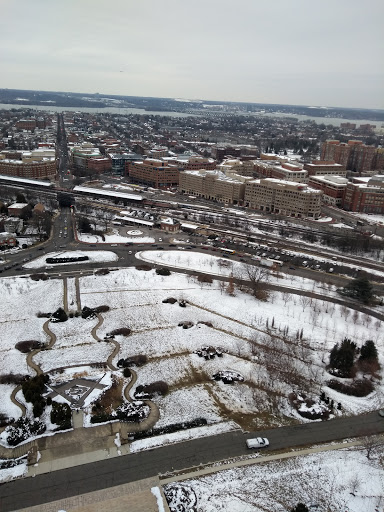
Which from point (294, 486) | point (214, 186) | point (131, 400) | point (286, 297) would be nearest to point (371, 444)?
point (294, 486)

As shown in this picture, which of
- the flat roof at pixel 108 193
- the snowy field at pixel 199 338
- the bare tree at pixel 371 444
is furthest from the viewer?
the flat roof at pixel 108 193

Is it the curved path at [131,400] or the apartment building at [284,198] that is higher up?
the apartment building at [284,198]

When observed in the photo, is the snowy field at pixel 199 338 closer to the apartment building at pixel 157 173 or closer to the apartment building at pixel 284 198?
the apartment building at pixel 284 198

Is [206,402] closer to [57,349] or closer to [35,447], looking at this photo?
[35,447]

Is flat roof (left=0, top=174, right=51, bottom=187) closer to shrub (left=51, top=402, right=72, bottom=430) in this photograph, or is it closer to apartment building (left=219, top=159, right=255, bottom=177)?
apartment building (left=219, top=159, right=255, bottom=177)

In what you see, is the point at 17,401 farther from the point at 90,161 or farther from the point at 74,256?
the point at 90,161

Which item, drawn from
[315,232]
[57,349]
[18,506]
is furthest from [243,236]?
[18,506]

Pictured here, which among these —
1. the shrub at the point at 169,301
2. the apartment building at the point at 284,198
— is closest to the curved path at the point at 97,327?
the shrub at the point at 169,301
